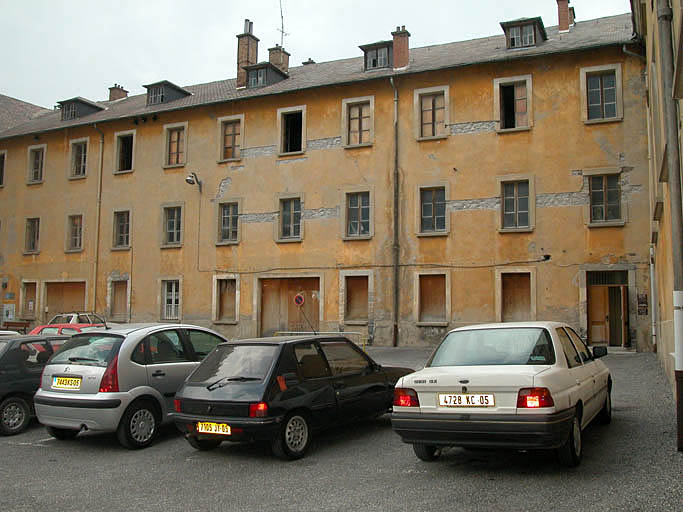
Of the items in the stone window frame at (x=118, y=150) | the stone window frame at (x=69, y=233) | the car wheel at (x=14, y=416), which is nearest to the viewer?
the car wheel at (x=14, y=416)

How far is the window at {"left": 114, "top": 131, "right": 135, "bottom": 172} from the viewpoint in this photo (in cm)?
3067

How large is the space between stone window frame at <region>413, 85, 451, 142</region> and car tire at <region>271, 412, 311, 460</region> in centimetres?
1746

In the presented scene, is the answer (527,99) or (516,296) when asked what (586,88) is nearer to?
(527,99)

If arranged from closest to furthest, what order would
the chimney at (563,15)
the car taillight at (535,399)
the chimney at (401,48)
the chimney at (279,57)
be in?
the car taillight at (535,399), the chimney at (563,15), the chimney at (401,48), the chimney at (279,57)

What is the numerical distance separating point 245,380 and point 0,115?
3841 cm

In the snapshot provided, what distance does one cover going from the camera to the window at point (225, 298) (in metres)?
27.1

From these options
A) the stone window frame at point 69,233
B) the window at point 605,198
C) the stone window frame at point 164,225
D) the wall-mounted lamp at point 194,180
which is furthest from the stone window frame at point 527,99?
the stone window frame at point 69,233

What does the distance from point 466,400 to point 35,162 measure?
32.0 m

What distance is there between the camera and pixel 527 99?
22.8 metres

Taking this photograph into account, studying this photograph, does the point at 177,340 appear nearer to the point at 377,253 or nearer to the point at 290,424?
the point at 290,424

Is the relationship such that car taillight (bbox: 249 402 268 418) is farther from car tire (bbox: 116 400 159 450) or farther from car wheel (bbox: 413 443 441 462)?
car tire (bbox: 116 400 159 450)

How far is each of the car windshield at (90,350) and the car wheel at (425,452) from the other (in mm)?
4100

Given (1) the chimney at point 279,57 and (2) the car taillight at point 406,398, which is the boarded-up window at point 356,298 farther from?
(2) the car taillight at point 406,398

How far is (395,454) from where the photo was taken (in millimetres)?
7883
